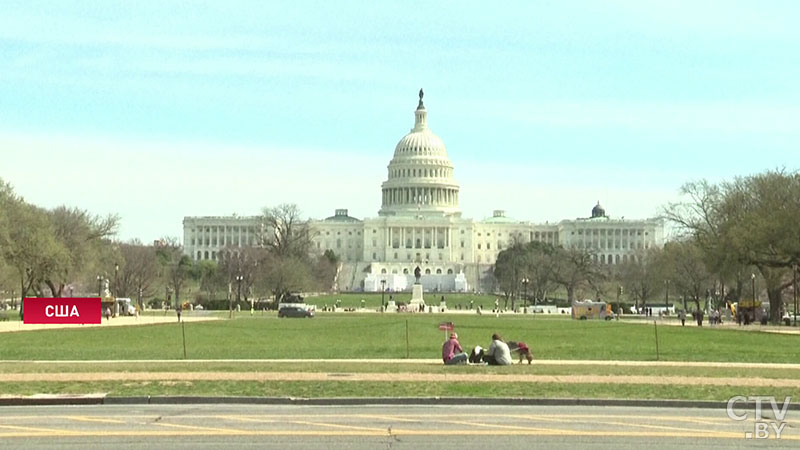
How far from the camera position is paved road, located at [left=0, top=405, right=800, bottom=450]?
637 inches

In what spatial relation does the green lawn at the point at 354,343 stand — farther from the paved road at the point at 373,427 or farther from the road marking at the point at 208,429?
the road marking at the point at 208,429

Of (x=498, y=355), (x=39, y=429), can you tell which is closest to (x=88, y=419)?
(x=39, y=429)

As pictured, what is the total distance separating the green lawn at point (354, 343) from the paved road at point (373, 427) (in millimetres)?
13862

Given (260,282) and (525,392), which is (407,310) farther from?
(525,392)

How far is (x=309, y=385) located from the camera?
24000mm

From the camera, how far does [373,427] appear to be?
17.8 m

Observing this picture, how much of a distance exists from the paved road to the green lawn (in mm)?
13862

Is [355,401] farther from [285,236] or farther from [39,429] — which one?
[285,236]

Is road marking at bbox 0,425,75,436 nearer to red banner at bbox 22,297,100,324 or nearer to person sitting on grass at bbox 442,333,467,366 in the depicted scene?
person sitting on grass at bbox 442,333,467,366

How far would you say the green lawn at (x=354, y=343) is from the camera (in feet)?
116

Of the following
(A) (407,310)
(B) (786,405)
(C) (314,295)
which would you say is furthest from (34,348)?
(C) (314,295)

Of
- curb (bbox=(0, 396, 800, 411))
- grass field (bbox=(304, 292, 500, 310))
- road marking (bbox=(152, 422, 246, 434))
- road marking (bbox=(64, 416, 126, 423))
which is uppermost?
grass field (bbox=(304, 292, 500, 310))

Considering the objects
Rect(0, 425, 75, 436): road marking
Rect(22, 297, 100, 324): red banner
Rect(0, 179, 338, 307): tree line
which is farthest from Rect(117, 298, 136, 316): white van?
Rect(0, 425, 75, 436): road marking

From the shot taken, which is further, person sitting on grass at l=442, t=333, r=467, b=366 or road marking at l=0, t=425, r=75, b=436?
person sitting on grass at l=442, t=333, r=467, b=366
